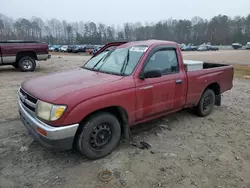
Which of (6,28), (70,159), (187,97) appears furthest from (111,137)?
(6,28)

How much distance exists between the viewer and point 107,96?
3.03 meters

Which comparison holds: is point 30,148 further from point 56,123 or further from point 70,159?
point 56,123

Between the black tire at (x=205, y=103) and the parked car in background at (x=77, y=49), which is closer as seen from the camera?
the black tire at (x=205, y=103)

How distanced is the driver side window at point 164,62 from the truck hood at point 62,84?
75 centimetres

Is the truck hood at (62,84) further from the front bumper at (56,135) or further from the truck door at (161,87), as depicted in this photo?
the truck door at (161,87)

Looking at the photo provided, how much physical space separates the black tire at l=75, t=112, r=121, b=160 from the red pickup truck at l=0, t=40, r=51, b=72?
31.0ft

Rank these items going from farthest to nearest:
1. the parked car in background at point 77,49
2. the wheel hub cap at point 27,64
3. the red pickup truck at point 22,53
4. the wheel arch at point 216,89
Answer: the parked car in background at point 77,49 < the wheel hub cap at point 27,64 < the red pickup truck at point 22,53 < the wheel arch at point 216,89

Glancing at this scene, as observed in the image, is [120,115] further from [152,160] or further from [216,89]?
[216,89]

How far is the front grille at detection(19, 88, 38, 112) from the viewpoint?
2.99 metres

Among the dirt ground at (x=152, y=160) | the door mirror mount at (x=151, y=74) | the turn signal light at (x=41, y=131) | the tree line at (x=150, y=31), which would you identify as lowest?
the dirt ground at (x=152, y=160)

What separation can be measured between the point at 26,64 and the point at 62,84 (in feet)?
31.4

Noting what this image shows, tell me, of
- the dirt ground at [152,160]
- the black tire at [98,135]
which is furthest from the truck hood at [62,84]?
the dirt ground at [152,160]

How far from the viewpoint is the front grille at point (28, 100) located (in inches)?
118

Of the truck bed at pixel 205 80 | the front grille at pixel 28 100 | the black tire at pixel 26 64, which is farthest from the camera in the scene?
the black tire at pixel 26 64
